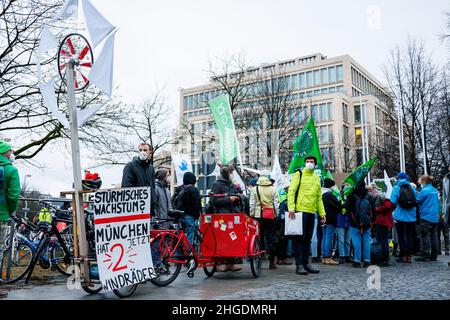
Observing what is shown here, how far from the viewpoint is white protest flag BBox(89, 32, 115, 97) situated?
249 inches

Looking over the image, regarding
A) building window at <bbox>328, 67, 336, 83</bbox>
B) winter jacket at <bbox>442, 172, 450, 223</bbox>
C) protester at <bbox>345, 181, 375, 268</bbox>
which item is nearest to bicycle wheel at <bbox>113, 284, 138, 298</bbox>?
protester at <bbox>345, 181, 375, 268</bbox>

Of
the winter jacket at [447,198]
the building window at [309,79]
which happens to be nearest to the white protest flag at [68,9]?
the winter jacket at [447,198]

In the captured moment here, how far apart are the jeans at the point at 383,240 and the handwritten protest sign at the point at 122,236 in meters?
6.15

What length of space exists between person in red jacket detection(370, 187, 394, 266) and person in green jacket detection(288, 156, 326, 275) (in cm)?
253

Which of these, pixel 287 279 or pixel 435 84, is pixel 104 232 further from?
pixel 435 84

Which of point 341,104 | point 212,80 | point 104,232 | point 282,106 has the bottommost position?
point 104,232

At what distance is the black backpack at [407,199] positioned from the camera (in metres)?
10.8

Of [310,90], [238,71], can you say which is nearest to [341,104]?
[310,90]

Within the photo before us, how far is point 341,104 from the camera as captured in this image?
7481 centimetres

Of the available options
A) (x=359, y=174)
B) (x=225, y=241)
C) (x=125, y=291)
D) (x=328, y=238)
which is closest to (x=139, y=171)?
(x=125, y=291)

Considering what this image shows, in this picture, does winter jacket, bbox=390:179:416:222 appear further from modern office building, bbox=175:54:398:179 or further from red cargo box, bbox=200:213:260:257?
modern office building, bbox=175:54:398:179

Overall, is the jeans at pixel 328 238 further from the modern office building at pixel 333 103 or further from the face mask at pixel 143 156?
the modern office building at pixel 333 103

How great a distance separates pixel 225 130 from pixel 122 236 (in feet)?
25.0
